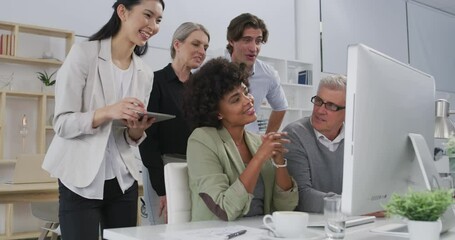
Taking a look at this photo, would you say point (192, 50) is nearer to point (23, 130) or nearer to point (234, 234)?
point (234, 234)

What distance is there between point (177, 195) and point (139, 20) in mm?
686

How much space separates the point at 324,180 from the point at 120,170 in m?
0.78

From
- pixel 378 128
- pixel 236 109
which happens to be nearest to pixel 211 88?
pixel 236 109

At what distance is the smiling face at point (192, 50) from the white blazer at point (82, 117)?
0.61 metres

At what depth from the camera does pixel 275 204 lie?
1697 mm

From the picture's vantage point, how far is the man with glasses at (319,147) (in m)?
1.76

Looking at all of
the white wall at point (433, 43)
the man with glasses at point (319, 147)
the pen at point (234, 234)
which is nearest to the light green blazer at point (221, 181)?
the man with glasses at point (319, 147)

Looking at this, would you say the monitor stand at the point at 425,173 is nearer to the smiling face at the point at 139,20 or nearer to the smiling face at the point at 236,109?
the smiling face at the point at 236,109

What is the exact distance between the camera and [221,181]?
1520 mm

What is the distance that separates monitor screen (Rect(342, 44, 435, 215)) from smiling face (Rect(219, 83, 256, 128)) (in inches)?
25.0

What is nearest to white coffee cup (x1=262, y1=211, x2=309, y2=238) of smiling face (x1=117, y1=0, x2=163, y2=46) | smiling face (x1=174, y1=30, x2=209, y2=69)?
smiling face (x1=117, y1=0, x2=163, y2=46)

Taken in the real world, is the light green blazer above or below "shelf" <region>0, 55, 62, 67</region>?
below

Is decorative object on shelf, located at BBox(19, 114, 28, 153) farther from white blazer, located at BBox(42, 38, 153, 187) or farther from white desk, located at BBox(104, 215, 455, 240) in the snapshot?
white desk, located at BBox(104, 215, 455, 240)

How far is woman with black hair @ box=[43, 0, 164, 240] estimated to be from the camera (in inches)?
64.6
